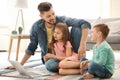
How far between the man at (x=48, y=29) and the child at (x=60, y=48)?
7 cm

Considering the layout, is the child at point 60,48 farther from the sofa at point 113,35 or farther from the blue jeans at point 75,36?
the sofa at point 113,35

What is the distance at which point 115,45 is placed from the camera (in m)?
3.78

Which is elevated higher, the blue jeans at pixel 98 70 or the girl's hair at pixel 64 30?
the girl's hair at pixel 64 30

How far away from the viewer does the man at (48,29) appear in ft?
6.31

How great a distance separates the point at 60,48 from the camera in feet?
6.35

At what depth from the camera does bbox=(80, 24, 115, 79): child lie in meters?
1.61

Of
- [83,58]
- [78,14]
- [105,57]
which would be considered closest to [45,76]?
[83,58]

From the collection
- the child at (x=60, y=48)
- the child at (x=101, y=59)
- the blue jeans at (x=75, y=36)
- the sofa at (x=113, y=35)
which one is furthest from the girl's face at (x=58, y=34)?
the sofa at (x=113, y=35)

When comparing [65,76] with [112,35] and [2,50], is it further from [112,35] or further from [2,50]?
[2,50]

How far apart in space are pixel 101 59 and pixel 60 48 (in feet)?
1.40

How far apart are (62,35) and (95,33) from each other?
0.32 metres

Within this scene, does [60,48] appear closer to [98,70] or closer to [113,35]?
[98,70]

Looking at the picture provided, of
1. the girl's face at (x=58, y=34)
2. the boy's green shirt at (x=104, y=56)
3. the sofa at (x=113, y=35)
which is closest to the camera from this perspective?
the boy's green shirt at (x=104, y=56)

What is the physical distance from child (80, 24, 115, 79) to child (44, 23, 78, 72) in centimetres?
24
